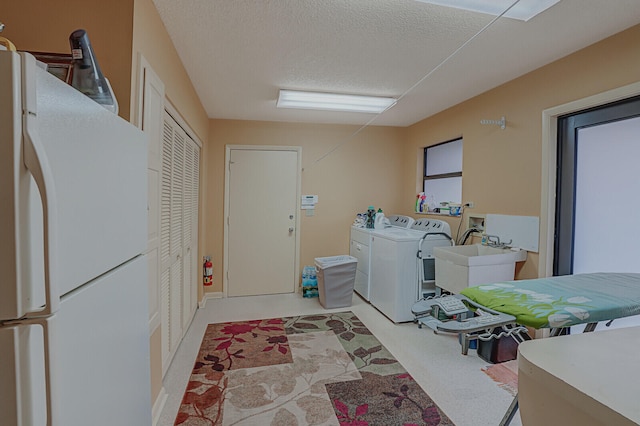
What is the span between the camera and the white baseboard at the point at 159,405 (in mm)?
1691

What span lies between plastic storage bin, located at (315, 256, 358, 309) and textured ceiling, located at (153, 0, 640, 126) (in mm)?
1956

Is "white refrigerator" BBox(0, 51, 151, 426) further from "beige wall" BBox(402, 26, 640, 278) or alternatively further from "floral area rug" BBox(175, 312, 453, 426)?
"beige wall" BBox(402, 26, 640, 278)

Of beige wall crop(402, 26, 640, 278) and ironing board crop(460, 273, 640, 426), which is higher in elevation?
beige wall crop(402, 26, 640, 278)

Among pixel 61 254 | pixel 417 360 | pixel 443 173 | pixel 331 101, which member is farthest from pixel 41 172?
pixel 443 173

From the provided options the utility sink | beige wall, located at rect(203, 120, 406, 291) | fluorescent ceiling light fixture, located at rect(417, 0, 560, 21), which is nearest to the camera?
fluorescent ceiling light fixture, located at rect(417, 0, 560, 21)

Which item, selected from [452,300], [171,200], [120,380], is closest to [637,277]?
[452,300]

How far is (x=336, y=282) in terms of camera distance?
11.7 feet

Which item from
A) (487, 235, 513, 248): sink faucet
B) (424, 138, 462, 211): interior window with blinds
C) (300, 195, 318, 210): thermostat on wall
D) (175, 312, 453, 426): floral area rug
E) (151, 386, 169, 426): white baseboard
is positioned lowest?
(175, 312, 453, 426): floral area rug

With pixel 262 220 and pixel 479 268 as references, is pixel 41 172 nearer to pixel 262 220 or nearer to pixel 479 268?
pixel 479 268

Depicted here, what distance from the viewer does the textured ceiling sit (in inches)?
65.8

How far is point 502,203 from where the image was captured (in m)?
2.71

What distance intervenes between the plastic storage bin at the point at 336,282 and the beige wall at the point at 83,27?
2655 mm

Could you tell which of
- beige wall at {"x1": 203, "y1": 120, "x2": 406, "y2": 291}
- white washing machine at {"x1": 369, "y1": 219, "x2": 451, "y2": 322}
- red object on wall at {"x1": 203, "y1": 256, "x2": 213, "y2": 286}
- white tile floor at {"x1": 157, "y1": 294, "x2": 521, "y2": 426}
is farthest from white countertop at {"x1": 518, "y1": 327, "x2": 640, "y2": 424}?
red object on wall at {"x1": 203, "y1": 256, "x2": 213, "y2": 286}

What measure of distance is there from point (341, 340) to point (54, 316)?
2.53m
